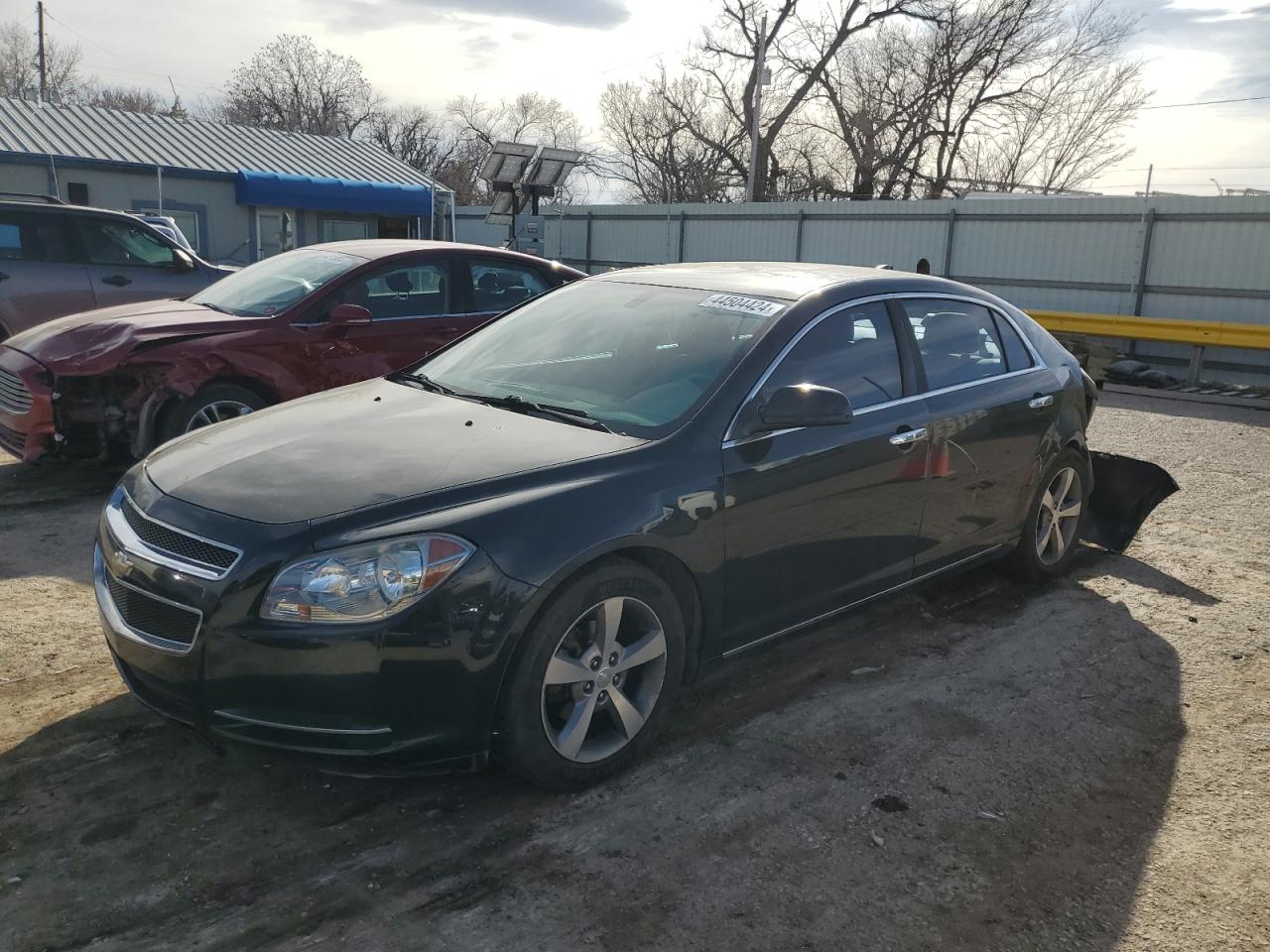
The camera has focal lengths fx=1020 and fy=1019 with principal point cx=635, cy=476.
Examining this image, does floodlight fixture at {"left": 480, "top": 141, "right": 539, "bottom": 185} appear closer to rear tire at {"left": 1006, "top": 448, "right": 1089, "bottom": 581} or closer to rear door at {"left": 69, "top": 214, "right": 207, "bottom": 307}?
rear door at {"left": 69, "top": 214, "right": 207, "bottom": 307}

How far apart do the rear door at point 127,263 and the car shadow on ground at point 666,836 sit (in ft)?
22.5

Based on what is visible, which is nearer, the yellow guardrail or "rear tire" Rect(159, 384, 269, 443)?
"rear tire" Rect(159, 384, 269, 443)

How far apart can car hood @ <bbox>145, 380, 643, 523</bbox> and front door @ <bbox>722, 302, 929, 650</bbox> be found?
50cm

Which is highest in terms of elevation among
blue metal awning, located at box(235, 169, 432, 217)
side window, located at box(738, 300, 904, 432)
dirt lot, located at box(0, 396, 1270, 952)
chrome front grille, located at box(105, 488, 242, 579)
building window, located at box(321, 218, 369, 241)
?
blue metal awning, located at box(235, 169, 432, 217)

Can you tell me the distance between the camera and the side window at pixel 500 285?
751cm

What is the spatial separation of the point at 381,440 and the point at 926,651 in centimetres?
253

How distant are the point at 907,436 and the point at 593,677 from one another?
1775 mm

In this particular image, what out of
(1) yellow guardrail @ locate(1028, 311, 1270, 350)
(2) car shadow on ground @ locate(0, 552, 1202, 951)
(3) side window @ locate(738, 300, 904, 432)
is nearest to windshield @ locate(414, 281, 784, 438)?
(3) side window @ locate(738, 300, 904, 432)

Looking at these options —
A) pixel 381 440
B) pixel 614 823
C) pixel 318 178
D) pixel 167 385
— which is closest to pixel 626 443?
pixel 381 440

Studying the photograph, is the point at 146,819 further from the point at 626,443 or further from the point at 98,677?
the point at 626,443

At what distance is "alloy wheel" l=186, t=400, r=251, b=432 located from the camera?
6328mm

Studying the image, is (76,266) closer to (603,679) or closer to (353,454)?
(353,454)

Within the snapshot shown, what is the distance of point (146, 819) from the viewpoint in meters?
2.97

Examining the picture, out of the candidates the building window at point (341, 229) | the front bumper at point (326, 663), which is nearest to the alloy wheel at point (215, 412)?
the front bumper at point (326, 663)
